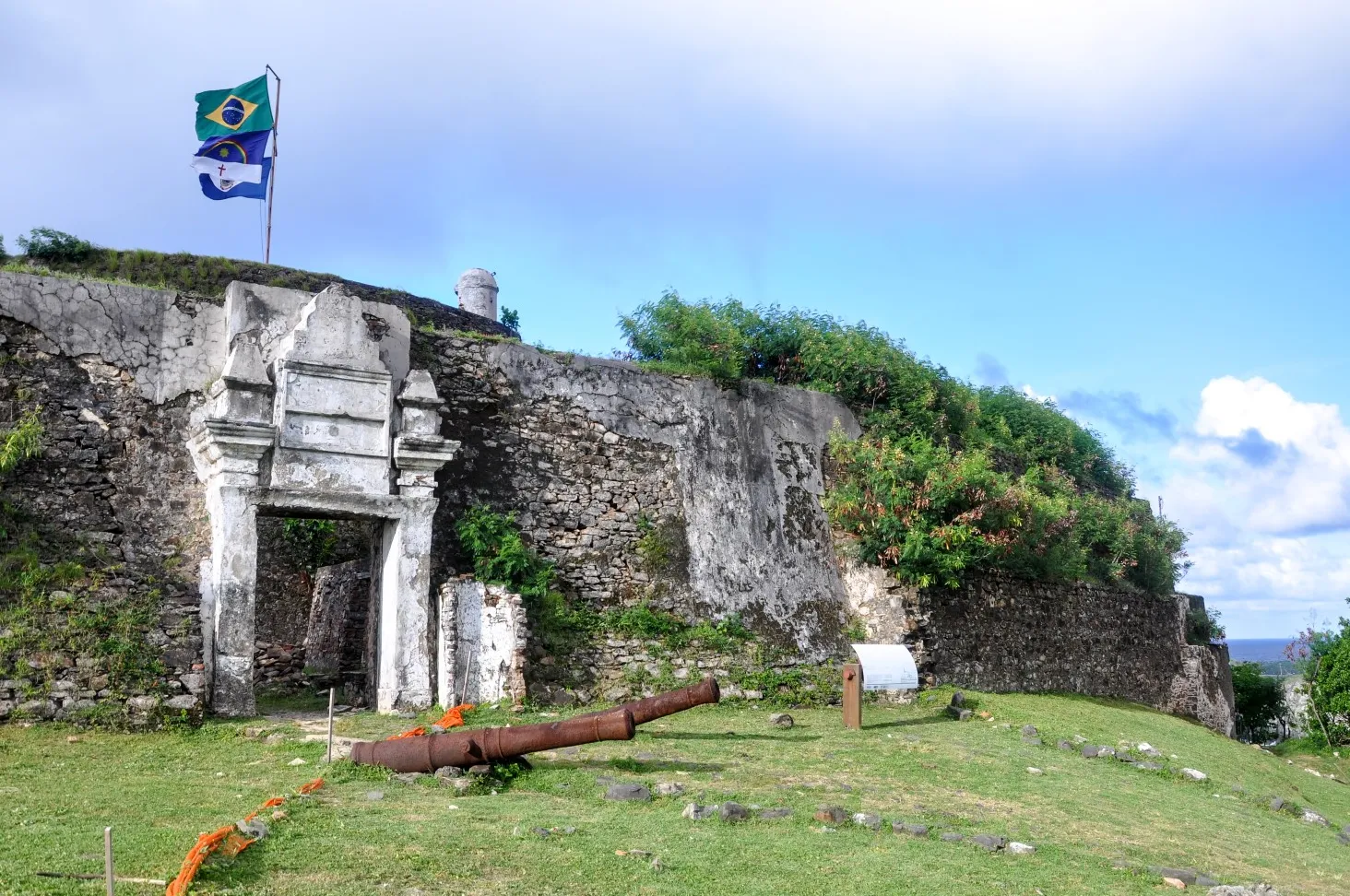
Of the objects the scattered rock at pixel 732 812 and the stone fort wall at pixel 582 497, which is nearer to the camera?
the scattered rock at pixel 732 812

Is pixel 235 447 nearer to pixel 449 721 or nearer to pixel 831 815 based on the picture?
pixel 449 721

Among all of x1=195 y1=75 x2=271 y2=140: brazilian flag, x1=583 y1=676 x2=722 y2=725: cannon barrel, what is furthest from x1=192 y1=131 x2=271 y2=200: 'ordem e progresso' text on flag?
x1=583 y1=676 x2=722 y2=725: cannon barrel

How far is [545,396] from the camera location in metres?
13.2

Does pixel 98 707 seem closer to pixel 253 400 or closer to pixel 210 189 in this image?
pixel 253 400

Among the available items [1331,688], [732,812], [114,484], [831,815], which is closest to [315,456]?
[114,484]

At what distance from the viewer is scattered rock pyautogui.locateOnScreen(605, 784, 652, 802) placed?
7.80 metres

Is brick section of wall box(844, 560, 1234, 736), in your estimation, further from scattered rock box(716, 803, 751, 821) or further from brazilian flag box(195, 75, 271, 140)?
brazilian flag box(195, 75, 271, 140)

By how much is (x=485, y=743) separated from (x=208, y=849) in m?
2.59

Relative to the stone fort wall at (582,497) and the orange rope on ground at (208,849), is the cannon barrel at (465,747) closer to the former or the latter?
the orange rope on ground at (208,849)

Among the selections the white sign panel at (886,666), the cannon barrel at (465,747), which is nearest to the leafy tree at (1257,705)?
the white sign panel at (886,666)

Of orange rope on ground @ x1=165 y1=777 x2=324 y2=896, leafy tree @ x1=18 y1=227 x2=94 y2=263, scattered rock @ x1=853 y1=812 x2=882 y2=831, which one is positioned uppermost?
leafy tree @ x1=18 y1=227 x2=94 y2=263

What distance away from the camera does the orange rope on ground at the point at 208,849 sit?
5.12 m

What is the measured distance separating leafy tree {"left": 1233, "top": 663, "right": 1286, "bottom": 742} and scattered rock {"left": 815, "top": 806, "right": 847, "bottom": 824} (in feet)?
56.7

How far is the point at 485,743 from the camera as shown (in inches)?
317
